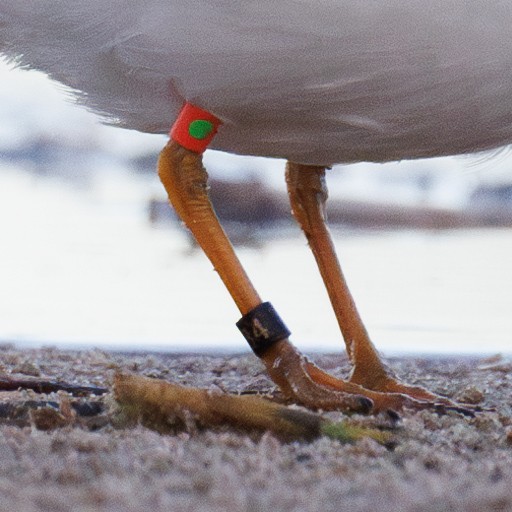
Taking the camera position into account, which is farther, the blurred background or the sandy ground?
the blurred background

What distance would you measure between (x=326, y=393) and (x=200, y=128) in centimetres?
64

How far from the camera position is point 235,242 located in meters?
5.08

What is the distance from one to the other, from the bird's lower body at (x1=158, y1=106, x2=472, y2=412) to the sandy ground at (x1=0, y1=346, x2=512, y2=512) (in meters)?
0.20

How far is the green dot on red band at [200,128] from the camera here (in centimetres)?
231

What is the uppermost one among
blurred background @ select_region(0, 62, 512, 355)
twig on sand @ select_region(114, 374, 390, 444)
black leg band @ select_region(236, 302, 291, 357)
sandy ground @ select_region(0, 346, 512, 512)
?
blurred background @ select_region(0, 62, 512, 355)

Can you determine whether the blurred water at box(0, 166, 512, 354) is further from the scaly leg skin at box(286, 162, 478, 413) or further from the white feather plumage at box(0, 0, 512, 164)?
the white feather plumage at box(0, 0, 512, 164)

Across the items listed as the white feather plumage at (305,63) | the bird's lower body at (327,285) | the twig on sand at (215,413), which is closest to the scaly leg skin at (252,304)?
the bird's lower body at (327,285)

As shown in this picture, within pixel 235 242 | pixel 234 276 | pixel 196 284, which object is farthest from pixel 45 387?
pixel 235 242

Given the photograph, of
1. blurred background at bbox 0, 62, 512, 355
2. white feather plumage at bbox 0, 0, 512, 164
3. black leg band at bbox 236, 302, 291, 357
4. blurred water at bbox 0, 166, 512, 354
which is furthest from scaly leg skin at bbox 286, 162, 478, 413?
blurred water at bbox 0, 166, 512, 354

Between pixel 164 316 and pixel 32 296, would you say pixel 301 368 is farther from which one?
pixel 32 296

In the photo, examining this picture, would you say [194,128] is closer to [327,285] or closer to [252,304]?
[252,304]

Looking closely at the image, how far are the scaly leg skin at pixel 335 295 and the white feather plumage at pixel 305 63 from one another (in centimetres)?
41

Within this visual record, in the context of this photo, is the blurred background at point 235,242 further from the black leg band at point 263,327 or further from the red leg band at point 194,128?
the black leg band at point 263,327

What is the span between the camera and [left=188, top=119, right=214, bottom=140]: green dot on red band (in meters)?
2.31
